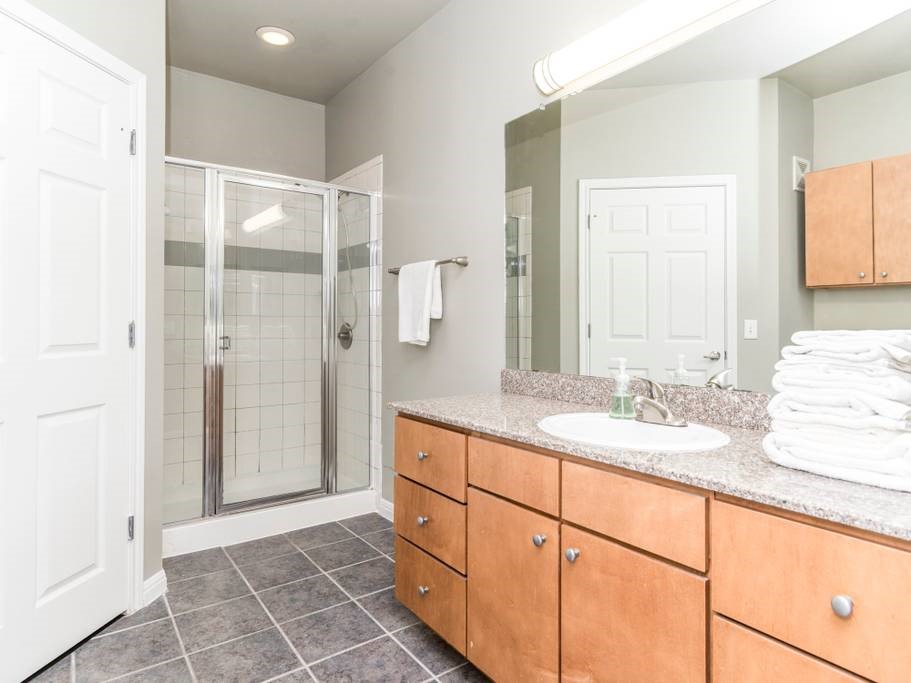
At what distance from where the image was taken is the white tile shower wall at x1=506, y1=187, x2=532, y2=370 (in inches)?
80.4

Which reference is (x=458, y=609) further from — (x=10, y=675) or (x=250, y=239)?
(x=250, y=239)

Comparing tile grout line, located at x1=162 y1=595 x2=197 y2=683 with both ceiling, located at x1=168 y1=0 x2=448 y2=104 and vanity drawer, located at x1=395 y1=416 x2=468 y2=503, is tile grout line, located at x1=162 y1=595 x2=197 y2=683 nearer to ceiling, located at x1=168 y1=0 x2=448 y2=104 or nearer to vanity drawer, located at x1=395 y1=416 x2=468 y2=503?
vanity drawer, located at x1=395 y1=416 x2=468 y2=503

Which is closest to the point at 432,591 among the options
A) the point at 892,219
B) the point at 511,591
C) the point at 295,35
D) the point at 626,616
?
the point at 511,591

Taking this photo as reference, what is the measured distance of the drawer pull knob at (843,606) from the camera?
0.78 meters

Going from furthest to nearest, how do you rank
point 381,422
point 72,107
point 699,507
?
point 381,422
point 72,107
point 699,507

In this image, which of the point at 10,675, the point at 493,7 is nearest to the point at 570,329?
the point at 493,7

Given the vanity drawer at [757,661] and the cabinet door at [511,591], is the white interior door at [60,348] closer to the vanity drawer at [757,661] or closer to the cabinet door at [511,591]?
the cabinet door at [511,591]

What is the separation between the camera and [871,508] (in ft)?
2.56

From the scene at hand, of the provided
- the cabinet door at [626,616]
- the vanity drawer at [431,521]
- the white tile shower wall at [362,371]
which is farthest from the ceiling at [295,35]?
the cabinet door at [626,616]

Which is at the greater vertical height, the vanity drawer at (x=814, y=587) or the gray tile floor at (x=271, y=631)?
the vanity drawer at (x=814, y=587)

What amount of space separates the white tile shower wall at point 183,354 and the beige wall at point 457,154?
0.95 meters

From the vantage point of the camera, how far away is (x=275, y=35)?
2.79 m

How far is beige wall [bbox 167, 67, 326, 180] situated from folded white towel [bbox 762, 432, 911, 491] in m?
3.40

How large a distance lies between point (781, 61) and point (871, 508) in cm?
112
